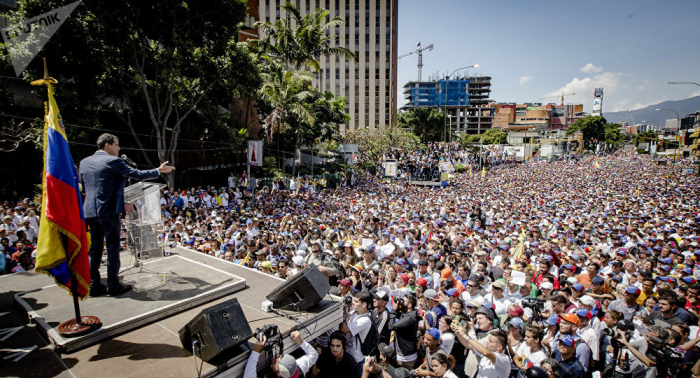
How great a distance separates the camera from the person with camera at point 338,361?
386 cm

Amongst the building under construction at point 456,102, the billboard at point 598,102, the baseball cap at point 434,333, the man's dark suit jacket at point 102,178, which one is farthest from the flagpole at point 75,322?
the billboard at point 598,102

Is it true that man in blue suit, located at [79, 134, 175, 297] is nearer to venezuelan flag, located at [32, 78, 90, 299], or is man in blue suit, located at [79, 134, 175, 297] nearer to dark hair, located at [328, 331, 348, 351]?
venezuelan flag, located at [32, 78, 90, 299]

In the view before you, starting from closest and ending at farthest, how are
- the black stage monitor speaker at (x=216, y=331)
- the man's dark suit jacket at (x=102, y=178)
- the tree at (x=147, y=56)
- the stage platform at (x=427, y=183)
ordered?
the black stage monitor speaker at (x=216, y=331) → the man's dark suit jacket at (x=102, y=178) → the tree at (x=147, y=56) → the stage platform at (x=427, y=183)

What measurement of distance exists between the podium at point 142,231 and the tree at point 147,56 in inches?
491

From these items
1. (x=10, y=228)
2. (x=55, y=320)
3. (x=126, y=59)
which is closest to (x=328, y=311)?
(x=55, y=320)

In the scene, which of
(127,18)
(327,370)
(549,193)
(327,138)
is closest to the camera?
(327,370)

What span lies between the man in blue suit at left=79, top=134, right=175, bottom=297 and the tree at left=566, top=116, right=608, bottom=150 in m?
89.8

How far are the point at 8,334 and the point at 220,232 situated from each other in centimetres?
686

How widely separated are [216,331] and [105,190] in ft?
6.46

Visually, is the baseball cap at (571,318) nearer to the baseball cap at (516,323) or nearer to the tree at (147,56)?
the baseball cap at (516,323)

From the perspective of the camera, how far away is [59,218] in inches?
118

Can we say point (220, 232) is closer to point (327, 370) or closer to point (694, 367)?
point (327, 370)

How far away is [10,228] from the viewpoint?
358 inches

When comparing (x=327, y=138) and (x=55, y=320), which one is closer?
(x=55, y=320)
